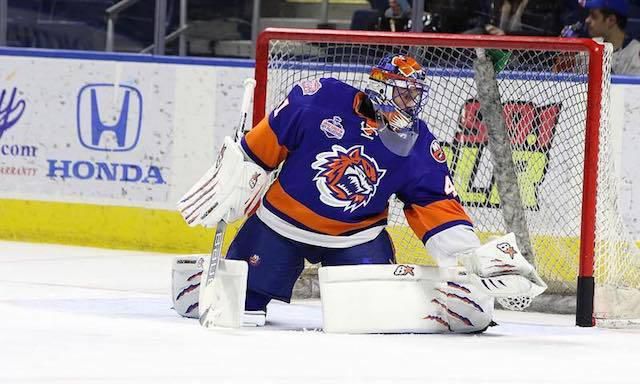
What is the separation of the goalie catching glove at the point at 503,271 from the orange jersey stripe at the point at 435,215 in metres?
0.17

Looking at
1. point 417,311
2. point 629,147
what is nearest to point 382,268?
point 417,311

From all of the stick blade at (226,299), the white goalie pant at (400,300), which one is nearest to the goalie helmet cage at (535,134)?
the white goalie pant at (400,300)

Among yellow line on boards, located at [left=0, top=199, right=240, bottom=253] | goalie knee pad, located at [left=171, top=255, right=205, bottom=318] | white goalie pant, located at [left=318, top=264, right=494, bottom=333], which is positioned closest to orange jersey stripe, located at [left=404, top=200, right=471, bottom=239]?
white goalie pant, located at [left=318, top=264, right=494, bottom=333]

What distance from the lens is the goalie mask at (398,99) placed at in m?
5.27

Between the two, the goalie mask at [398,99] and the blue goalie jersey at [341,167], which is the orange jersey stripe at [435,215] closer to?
the blue goalie jersey at [341,167]

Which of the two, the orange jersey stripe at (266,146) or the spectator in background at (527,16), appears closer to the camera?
the orange jersey stripe at (266,146)

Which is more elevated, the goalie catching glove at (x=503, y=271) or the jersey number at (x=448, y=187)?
the jersey number at (x=448, y=187)

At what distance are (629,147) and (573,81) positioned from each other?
129 centimetres

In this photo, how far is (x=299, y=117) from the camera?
5312 mm

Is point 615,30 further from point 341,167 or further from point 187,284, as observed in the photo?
point 187,284

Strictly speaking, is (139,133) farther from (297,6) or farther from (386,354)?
(386,354)

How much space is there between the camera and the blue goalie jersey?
5.29 m

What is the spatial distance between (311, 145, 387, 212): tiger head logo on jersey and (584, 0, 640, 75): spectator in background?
2791 mm

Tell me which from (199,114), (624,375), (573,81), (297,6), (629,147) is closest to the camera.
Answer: (624,375)
